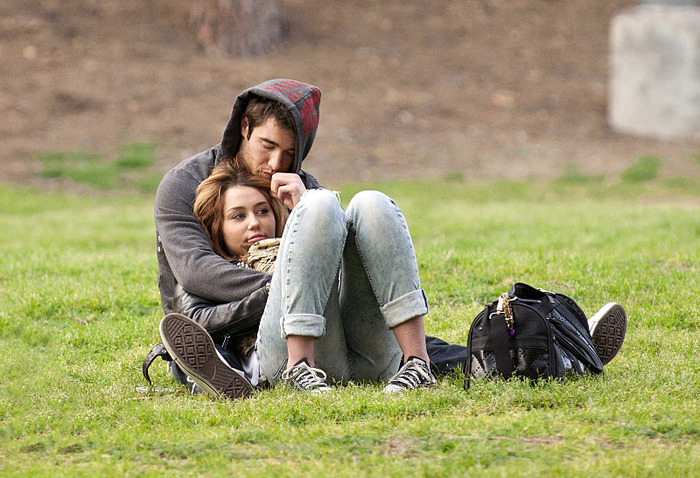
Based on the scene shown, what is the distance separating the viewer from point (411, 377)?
156 inches

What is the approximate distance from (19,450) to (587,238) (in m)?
6.14

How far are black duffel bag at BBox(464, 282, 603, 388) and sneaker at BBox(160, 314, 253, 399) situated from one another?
101 cm

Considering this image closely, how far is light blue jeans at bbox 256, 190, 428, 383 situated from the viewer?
3.86 m

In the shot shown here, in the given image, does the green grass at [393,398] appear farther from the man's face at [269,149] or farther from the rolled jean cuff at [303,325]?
the man's face at [269,149]

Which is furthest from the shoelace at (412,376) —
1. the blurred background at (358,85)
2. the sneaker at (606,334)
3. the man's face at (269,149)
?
the blurred background at (358,85)

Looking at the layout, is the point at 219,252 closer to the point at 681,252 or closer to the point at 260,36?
the point at 681,252

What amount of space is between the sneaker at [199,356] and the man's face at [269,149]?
1046 millimetres

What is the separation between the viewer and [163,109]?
15711mm

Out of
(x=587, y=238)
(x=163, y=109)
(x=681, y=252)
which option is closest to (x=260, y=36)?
(x=163, y=109)

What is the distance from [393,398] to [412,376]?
185 mm

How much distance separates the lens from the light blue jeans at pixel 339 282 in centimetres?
386

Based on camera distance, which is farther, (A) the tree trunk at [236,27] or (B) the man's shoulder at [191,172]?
(A) the tree trunk at [236,27]

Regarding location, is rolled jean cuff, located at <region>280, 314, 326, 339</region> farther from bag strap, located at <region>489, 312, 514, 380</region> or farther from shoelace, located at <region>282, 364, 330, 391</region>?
bag strap, located at <region>489, 312, 514, 380</region>

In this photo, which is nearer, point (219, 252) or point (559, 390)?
point (559, 390)
